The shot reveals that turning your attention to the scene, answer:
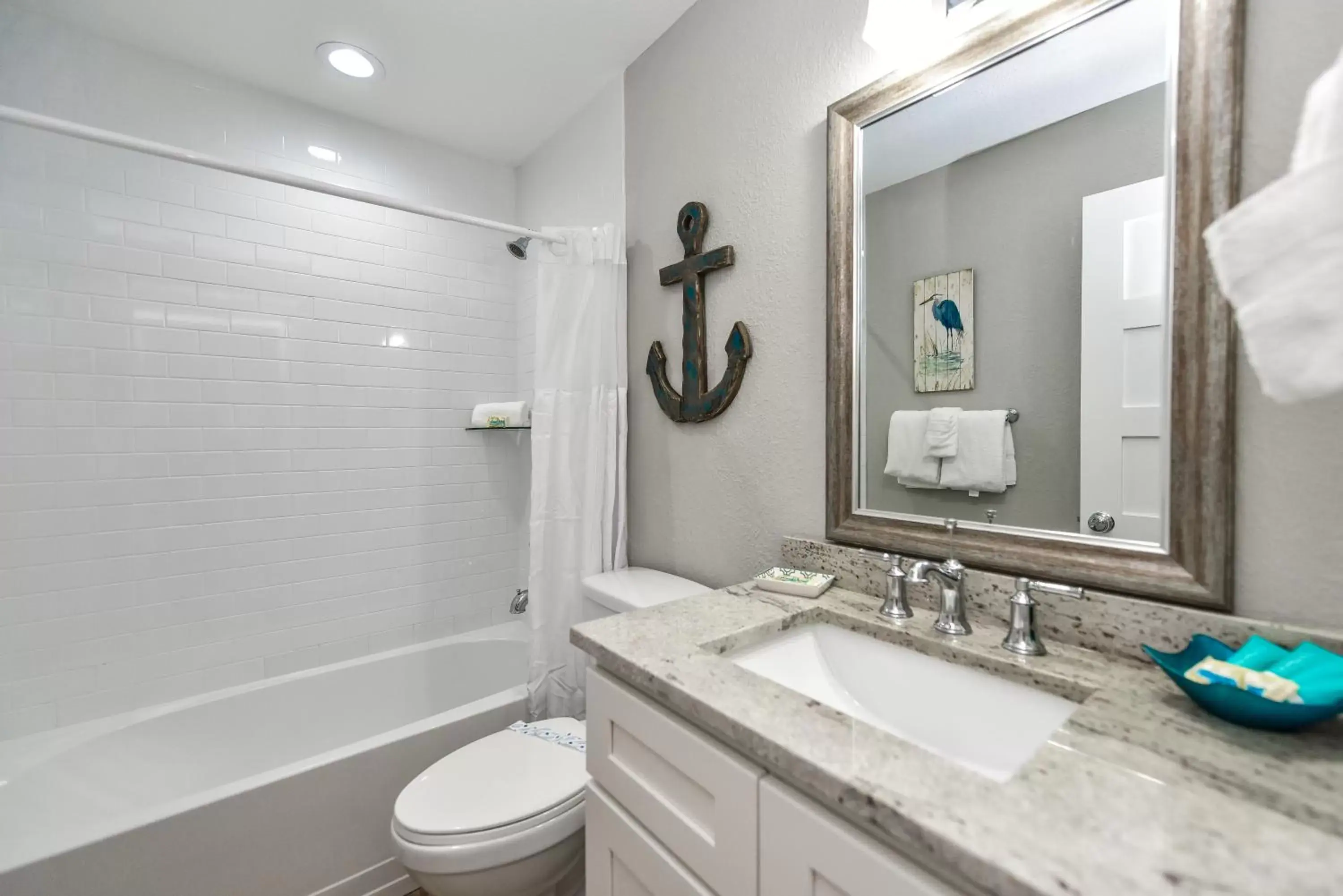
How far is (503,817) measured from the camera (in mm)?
1187

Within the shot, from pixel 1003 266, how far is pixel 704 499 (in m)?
0.92

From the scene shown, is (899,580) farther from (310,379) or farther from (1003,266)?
(310,379)

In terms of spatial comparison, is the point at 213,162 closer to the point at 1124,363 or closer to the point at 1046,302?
the point at 1046,302

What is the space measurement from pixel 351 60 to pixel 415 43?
10.0 inches

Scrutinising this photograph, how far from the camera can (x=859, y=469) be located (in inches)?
46.9

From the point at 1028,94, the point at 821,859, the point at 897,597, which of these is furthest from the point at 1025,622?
the point at 1028,94

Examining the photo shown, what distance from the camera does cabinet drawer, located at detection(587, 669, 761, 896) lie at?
2.20 feet

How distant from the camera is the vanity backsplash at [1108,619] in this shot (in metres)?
0.72

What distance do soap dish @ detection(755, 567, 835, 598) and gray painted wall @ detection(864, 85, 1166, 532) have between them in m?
0.20

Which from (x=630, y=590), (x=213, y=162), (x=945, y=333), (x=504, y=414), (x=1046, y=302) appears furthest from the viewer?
(x=504, y=414)

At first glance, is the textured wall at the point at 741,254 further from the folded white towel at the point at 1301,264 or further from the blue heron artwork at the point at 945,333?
the folded white towel at the point at 1301,264

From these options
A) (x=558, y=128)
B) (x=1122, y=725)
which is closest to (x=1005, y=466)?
(x=1122, y=725)

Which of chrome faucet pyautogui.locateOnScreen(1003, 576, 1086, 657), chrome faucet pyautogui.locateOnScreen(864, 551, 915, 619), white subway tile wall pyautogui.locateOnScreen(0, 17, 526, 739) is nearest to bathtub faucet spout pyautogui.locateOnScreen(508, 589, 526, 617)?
white subway tile wall pyautogui.locateOnScreen(0, 17, 526, 739)

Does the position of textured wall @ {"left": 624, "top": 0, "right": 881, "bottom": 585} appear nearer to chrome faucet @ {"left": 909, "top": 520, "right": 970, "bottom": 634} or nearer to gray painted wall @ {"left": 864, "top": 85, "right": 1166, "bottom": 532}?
gray painted wall @ {"left": 864, "top": 85, "right": 1166, "bottom": 532}
